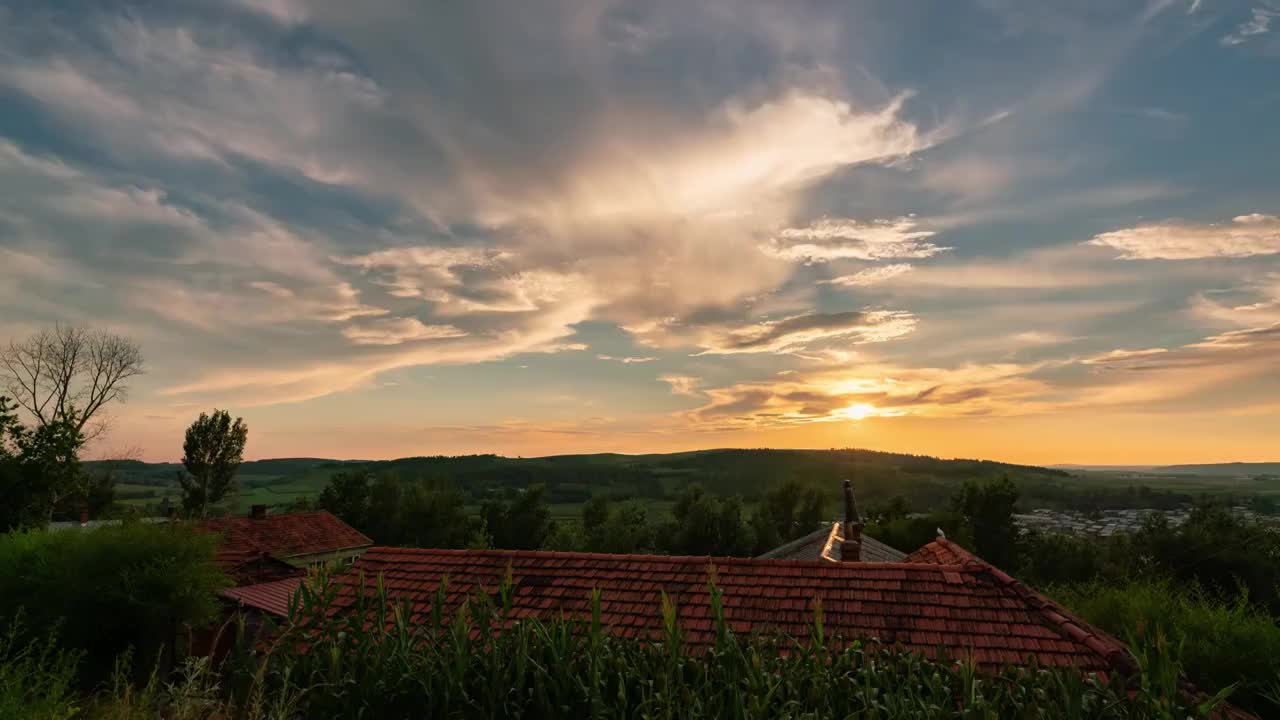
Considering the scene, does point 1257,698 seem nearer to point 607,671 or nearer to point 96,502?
point 607,671

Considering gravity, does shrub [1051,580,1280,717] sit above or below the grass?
below

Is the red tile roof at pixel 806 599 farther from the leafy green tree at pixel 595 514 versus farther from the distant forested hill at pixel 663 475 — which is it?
the distant forested hill at pixel 663 475

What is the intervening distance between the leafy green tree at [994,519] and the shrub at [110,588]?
62.1 meters

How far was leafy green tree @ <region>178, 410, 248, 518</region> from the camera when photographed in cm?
6438

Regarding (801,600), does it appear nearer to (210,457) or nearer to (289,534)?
(289,534)

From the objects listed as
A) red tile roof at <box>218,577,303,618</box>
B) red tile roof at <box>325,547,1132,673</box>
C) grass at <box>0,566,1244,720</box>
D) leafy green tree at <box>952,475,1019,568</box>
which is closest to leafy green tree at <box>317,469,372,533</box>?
red tile roof at <box>218,577,303,618</box>

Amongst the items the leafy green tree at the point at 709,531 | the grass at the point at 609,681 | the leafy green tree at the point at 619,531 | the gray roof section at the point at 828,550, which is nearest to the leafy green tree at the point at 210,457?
the leafy green tree at the point at 619,531

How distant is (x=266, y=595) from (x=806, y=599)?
26366 mm

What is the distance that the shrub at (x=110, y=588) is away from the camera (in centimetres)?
2022

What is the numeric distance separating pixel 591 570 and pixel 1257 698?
16647 mm

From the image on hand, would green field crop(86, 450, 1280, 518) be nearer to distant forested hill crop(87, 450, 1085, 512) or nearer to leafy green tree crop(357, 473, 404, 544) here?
distant forested hill crop(87, 450, 1085, 512)

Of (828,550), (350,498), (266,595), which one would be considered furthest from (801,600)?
(350,498)

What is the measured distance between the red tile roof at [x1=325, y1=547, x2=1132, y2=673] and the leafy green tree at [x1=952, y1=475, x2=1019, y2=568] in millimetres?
56686

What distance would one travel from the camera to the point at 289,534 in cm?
4397
